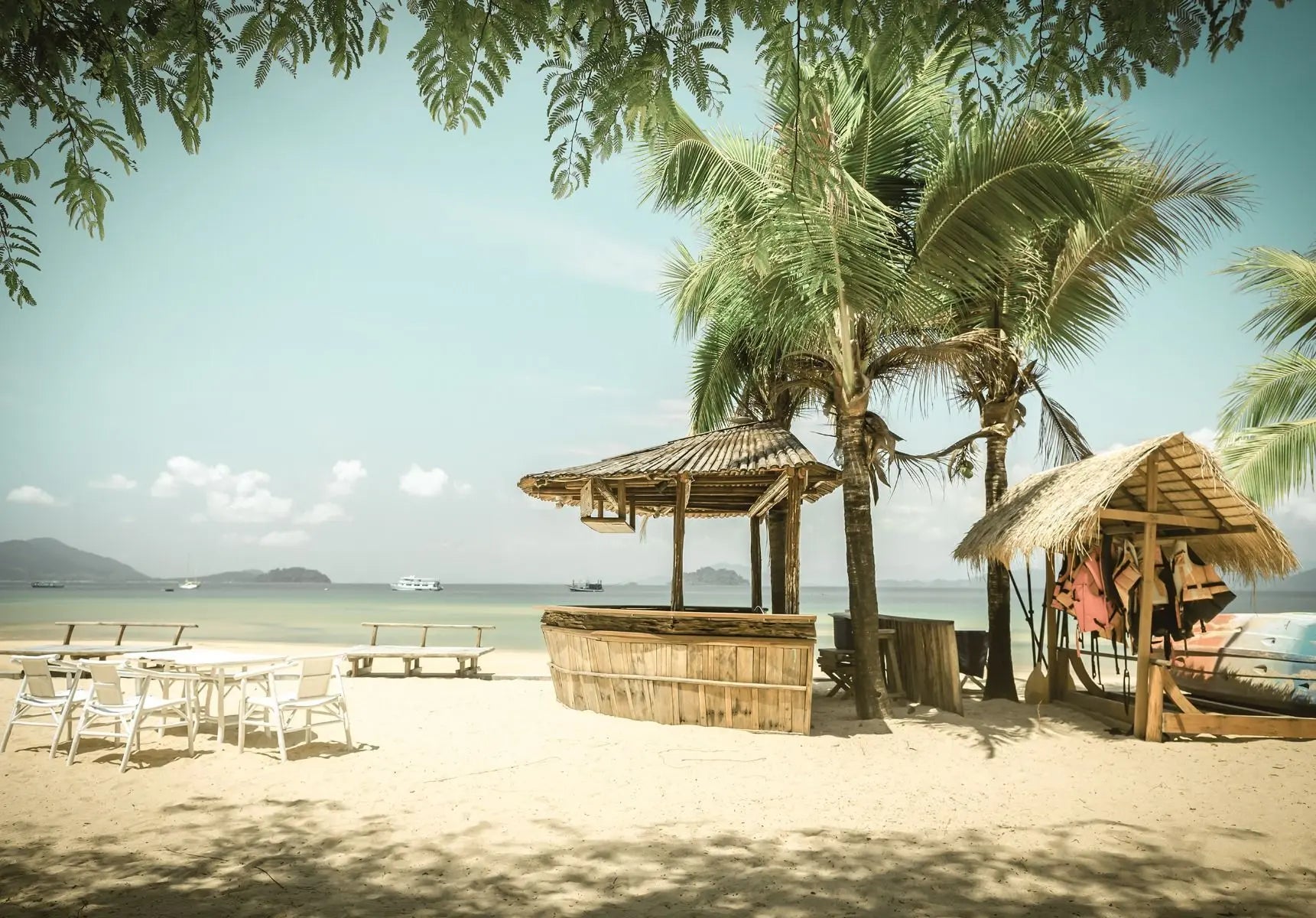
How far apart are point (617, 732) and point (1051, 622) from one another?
5604mm

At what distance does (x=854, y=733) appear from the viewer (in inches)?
338

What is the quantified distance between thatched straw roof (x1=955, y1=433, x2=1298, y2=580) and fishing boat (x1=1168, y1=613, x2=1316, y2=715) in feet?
2.18

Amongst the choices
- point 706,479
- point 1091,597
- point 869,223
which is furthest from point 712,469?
point 1091,597

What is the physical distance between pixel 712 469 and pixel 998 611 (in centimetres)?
484

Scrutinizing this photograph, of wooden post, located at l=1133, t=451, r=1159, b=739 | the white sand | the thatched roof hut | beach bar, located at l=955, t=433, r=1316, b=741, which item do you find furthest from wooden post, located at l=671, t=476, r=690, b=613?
wooden post, located at l=1133, t=451, r=1159, b=739

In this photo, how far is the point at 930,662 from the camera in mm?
9969

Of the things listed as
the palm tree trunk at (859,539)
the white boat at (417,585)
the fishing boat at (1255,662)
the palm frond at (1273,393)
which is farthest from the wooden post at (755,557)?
the white boat at (417,585)

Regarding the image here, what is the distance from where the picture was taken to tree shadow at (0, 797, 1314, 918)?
389 centimetres

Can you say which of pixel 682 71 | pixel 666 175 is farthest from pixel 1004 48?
pixel 666 175

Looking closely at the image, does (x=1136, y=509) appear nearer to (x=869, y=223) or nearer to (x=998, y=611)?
(x=998, y=611)

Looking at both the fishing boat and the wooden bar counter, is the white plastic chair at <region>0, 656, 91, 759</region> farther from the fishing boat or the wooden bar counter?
the fishing boat

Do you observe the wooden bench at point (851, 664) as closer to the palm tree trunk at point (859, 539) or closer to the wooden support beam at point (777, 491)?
the palm tree trunk at point (859, 539)

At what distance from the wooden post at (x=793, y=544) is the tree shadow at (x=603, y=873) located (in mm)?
4128

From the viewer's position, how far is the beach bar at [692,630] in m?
8.42
